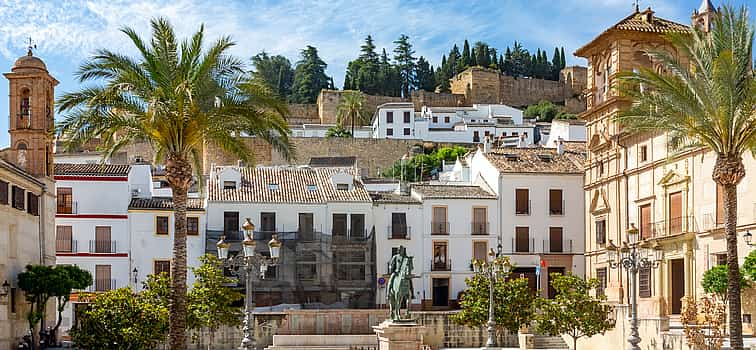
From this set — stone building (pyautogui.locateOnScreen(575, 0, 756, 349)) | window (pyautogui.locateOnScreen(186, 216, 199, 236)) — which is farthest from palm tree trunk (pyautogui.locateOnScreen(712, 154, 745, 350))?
window (pyautogui.locateOnScreen(186, 216, 199, 236))

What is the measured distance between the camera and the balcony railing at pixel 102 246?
1885 inches

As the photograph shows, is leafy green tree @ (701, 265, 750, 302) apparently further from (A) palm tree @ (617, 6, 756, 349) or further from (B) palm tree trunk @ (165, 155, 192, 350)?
(B) palm tree trunk @ (165, 155, 192, 350)

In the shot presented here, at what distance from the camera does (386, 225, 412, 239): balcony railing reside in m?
51.3

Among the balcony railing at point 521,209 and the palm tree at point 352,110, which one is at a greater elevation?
the palm tree at point 352,110

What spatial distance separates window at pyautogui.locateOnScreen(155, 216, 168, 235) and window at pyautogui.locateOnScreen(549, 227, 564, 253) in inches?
725

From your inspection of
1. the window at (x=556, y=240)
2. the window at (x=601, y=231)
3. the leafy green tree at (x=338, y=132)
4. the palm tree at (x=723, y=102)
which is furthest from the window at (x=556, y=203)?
the leafy green tree at (x=338, y=132)

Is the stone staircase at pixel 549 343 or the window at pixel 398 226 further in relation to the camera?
the window at pixel 398 226

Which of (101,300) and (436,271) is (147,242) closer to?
(436,271)

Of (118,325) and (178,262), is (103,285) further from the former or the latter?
(178,262)

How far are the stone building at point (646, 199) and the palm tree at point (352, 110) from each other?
56.1 meters

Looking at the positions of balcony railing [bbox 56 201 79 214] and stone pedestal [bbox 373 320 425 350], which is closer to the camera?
stone pedestal [bbox 373 320 425 350]

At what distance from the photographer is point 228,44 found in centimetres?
2361

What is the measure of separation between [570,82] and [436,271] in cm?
7550

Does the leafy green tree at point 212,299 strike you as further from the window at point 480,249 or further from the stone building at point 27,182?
the window at point 480,249
